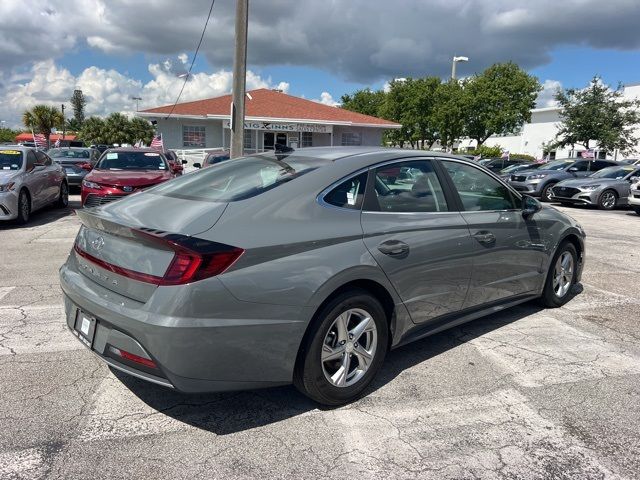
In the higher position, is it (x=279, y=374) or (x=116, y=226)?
(x=116, y=226)

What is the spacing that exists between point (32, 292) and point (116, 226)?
337 centimetres

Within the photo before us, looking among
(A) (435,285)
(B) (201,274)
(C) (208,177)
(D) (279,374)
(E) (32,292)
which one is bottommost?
(E) (32,292)

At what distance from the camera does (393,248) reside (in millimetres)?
3383

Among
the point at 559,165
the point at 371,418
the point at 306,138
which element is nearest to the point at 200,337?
the point at 371,418

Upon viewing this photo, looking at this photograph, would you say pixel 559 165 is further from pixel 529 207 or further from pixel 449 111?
pixel 449 111

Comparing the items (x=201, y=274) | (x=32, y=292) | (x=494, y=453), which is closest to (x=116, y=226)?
(x=201, y=274)

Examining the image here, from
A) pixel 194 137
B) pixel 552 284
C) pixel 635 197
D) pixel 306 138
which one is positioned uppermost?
pixel 306 138

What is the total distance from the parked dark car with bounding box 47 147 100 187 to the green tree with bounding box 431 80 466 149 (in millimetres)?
31193

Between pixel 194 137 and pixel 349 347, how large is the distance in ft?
81.1

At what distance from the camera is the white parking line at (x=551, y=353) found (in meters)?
3.86

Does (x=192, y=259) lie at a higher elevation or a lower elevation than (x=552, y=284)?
higher

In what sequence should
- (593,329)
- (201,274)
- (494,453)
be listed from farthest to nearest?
(593,329), (494,453), (201,274)

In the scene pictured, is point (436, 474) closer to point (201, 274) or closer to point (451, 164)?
point (201, 274)

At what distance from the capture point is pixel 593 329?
486 centimetres
